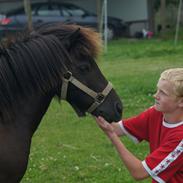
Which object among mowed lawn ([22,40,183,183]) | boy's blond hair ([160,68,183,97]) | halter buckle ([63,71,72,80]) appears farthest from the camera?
mowed lawn ([22,40,183,183])

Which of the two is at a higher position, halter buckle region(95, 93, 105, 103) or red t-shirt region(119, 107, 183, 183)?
halter buckle region(95, 93, 105, 103)

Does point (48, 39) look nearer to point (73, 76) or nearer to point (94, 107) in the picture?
point (73, 76)

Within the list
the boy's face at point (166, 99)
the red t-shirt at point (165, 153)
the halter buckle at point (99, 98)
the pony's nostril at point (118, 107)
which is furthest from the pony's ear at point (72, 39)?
the red t-shirt at point (165, 153)

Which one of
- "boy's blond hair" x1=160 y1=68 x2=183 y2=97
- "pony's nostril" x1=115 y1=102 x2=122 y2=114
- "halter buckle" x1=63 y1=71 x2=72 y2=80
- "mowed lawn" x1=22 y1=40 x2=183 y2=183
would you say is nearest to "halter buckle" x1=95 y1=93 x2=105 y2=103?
"pony's nostril" x1=115 y1=102 x2=122 y2=114

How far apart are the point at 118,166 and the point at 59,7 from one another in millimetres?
19573

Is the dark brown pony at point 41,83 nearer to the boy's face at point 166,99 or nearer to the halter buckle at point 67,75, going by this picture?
the halter buckle at point 67,75

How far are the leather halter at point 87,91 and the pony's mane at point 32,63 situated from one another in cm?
5

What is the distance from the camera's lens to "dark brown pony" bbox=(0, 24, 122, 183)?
11.3ft

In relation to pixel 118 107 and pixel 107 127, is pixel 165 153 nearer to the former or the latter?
pixel 107 127

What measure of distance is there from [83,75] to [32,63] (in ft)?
1.20

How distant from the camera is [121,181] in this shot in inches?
217

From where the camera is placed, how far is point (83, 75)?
3613 mm

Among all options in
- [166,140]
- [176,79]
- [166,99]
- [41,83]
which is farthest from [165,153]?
[41,83]

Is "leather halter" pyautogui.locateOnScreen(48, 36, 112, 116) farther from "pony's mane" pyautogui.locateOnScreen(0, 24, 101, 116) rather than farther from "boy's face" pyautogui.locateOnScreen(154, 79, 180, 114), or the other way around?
"boy's face" pyautogui.locateOnScreen(154, 79, 180, 114)
